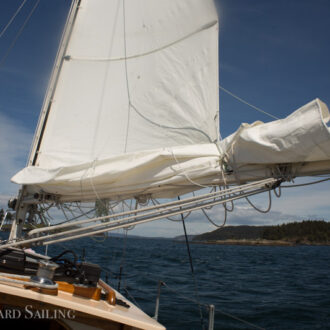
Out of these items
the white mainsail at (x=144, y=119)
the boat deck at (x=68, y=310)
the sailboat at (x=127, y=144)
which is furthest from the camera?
the white mainsail at (x=144, y=119)

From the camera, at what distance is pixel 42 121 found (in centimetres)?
482

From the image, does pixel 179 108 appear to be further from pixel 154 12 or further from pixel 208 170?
pixel 154 12

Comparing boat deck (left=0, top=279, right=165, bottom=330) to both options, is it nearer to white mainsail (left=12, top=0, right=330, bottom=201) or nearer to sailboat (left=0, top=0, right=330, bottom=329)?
sailboat (left=0, top=0, right=330, bottom=329)

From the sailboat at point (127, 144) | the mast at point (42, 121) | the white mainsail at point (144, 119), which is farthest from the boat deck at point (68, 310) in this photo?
the mast at point (42, 121)

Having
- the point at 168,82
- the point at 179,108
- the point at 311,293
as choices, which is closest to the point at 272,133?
the point at 179,108

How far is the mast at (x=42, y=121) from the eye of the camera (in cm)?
468

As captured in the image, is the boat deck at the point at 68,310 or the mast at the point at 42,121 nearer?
the boat deck at the point at 68,310

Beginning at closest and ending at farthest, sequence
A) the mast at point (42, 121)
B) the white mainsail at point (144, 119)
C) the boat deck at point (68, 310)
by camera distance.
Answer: the boat deck at point (68, 310), the white mainsail at point (144, 119), the mast at point (42, 121)

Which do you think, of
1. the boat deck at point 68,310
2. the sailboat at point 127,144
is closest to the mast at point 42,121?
the sailboat at point 127,144

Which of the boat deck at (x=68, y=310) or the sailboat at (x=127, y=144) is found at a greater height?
the sailboat at (x=127, y=144)

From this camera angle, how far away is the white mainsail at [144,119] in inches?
131

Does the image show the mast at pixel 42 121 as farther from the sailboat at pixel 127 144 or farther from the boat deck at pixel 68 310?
the boat deck at pixel 68 310

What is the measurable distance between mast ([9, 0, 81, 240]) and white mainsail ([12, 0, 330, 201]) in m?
0.03

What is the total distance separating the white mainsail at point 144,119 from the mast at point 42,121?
0.10 feet
